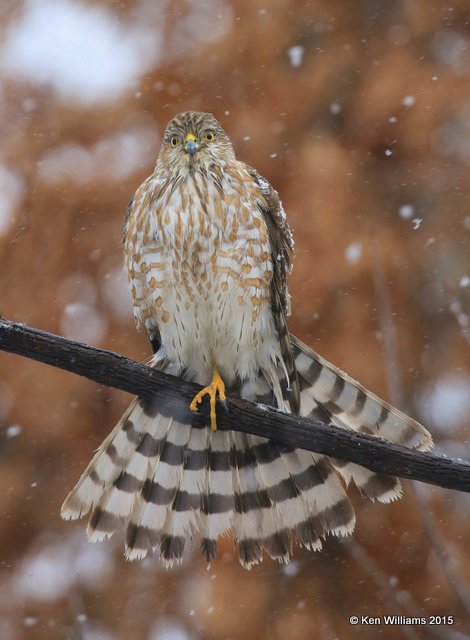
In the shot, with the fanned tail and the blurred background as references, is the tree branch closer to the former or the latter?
the fanned tail

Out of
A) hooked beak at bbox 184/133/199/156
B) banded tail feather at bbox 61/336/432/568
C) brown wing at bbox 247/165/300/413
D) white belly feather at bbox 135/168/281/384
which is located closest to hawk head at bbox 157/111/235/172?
hooked beak at bbox 184/133/199/156

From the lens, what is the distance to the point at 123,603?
5.14 m

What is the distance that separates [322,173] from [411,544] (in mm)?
2205

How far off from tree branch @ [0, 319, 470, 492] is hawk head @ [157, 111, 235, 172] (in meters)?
1.13

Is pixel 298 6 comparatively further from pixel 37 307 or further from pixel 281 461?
pixel 281 461

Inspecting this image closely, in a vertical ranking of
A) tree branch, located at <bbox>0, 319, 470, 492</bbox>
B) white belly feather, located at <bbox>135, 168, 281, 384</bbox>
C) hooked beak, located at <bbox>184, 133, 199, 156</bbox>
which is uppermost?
hooked beak, located at <bbox>184, 133, 199, 156</bbox>

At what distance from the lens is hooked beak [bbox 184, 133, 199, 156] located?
415cm

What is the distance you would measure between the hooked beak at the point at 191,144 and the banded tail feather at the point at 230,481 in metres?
0.98

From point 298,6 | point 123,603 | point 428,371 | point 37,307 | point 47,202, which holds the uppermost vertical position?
point 298,6

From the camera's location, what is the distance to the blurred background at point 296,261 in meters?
4.98

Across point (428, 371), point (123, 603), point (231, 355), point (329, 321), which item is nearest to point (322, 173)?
point (329, 321)

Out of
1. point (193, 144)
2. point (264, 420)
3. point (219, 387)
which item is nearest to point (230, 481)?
point (219, 387)

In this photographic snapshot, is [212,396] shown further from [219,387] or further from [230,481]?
[230,481]

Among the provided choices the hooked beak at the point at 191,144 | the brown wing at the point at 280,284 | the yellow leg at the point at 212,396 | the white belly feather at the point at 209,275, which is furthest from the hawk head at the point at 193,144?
the yellow leg at the point at 212,396
